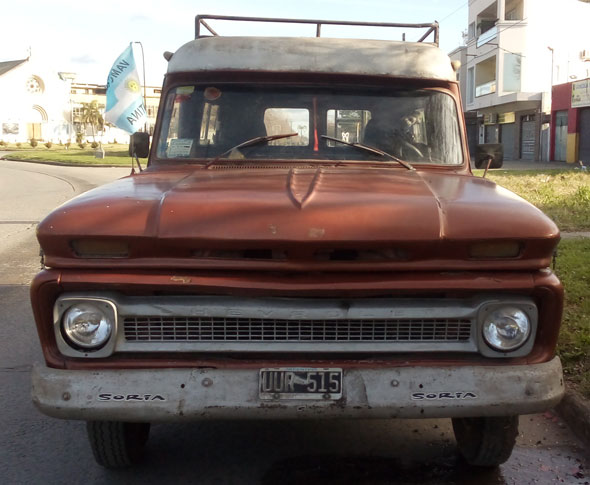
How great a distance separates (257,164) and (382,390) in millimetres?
1637

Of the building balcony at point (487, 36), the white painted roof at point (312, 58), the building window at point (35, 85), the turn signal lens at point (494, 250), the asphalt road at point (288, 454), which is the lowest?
the asphalt road at point (288, 454)

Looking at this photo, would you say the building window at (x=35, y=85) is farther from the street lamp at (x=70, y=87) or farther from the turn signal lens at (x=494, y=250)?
the turn signal lens at (x=494, y=250)

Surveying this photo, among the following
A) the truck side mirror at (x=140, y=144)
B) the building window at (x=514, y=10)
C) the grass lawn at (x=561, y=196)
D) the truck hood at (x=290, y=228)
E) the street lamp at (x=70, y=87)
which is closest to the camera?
the truck hood at (x=290, y=228)

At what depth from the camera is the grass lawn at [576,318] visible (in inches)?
179

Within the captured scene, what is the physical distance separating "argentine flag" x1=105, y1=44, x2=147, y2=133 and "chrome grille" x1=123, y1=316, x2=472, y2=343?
18.8m

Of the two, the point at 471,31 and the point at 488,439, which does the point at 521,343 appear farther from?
the point at 471,31

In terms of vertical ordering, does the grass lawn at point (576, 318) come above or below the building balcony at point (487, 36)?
below

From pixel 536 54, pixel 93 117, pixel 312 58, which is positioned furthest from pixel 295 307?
pixel 93 117

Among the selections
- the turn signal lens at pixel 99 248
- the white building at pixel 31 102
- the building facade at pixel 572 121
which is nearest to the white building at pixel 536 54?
the building facade at pixel 572 121

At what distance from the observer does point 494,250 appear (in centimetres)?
272

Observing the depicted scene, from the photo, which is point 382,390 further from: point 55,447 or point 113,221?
point 55,447

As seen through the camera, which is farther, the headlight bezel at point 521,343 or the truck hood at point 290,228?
the headlight bezel at point 521,343

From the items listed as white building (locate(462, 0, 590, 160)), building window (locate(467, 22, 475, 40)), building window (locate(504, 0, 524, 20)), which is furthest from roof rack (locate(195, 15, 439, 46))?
building window (locate(467, 22, 475, 40))

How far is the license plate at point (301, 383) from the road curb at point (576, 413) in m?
1.91
